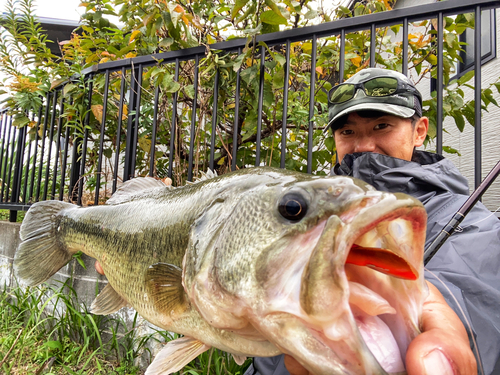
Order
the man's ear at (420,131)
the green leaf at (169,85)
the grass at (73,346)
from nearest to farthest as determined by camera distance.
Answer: the man's ear at (420,131) → the grass at (73,346) → the green leaf at (169,85)

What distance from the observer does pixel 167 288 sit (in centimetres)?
112

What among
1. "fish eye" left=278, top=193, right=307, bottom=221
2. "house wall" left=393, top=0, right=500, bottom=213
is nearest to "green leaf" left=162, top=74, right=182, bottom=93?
"fish eye" left=278, top=193, right=307, bottom=221

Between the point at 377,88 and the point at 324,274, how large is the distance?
1.68 meters

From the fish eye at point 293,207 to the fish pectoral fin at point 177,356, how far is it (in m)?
0.61

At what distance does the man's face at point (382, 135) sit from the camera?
78.6 inches

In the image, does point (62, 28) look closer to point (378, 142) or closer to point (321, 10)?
point (321, 10)

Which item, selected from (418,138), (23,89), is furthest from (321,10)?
(23,89)

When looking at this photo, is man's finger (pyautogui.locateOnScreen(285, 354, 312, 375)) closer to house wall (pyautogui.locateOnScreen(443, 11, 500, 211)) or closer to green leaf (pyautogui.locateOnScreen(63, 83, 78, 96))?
green leaf (pyautogui.locateOnScreen(63, 83, 78, 96))

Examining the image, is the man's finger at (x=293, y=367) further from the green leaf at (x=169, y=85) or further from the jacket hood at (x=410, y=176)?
the green leaf at (x=169, y=85)

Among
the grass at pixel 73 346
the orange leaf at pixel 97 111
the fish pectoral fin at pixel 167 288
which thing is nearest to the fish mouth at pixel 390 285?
the fish pectoral fin at pixel 167 288

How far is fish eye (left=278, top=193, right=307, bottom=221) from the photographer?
32.4 inches

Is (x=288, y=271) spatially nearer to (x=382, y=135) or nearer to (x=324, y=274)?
(x=324, y=274)

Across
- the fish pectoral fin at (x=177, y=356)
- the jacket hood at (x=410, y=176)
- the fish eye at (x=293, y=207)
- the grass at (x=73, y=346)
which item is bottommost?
the grass at (x=73, y=346)

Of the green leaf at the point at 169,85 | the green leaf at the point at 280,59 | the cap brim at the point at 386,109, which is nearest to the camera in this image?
the cap brim at the point at 386,109
